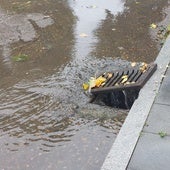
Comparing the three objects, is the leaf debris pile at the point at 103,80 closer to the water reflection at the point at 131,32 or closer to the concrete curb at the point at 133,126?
the concrete curb at the point at 133,126

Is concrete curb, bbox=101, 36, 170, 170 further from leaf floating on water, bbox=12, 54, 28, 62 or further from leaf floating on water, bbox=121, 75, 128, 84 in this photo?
leaf floating on water, bbox=12, 54, 28, 62

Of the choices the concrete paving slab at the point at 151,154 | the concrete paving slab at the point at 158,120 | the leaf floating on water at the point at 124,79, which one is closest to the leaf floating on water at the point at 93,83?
the leaf floating on water at the point at 124,79

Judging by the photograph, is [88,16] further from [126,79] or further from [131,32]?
[126,79]

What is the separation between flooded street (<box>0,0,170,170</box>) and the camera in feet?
14.9

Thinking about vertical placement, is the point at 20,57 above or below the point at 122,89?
below

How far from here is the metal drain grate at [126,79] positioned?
17.7 feet

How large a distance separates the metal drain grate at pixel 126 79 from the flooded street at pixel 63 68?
287mm

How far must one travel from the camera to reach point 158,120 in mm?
4656

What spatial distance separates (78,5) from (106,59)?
3.21 meters

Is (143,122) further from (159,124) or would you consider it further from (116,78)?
(116,78)

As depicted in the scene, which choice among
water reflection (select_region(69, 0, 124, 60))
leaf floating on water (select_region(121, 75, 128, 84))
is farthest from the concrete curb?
water reflection (select_region(69, 0, 124, 60))

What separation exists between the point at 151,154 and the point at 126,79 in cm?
173

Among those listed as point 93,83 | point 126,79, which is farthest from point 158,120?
point 93,83

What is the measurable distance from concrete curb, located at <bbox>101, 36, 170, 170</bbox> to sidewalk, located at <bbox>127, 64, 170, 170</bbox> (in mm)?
55
